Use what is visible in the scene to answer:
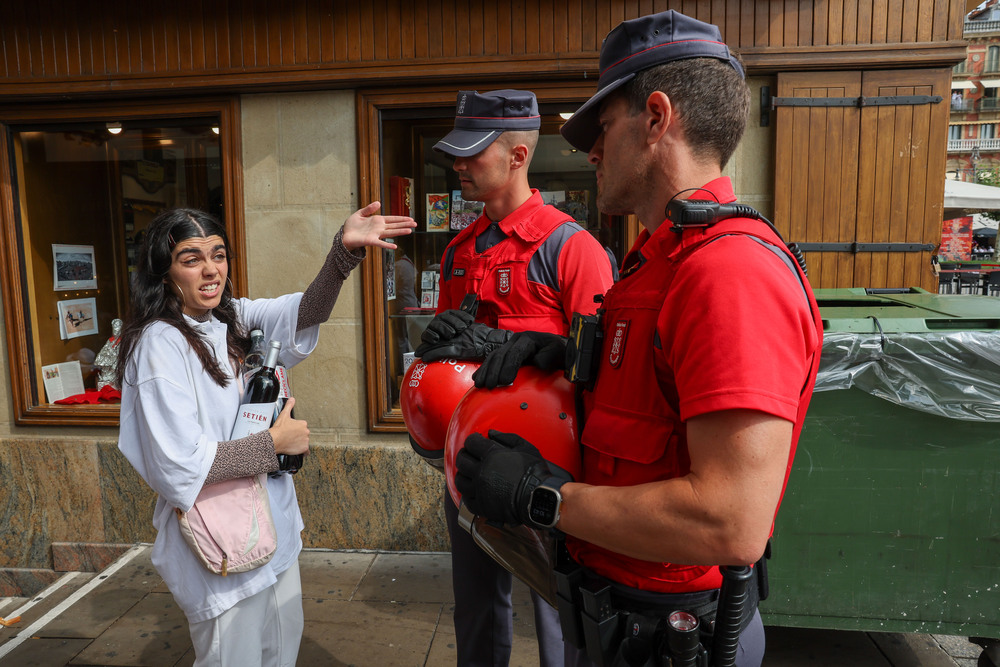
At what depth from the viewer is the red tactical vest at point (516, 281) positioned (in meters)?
2.41

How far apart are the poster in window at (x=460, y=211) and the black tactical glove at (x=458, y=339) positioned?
267 cm

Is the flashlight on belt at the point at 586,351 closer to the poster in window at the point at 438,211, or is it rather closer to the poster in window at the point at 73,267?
the poster in window at the point at 438,211

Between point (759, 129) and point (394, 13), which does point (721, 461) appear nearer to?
point (759, 129)

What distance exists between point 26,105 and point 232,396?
381cm

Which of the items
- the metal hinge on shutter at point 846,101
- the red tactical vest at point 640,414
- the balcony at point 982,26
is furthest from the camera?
the balcony at point 982,26

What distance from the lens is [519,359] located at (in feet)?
5.00

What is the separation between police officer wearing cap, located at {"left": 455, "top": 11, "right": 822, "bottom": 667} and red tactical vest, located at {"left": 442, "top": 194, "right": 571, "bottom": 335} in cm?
90

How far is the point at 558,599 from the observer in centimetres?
140

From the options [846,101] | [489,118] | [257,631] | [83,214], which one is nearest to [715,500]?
[257,631]

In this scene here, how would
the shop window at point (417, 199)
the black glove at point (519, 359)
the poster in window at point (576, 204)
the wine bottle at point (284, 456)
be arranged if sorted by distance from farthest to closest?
1. the poster in window at point (576, 204)
2. the shop window at point (417, 199)
3. the wine bottle at point (284, 456)
4. the black glove at point (519, 359)

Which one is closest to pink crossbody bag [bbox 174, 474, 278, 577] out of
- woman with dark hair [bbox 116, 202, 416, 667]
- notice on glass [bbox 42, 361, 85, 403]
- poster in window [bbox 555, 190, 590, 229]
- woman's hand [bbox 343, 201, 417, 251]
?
woman with dark hair [bbox 116, 202, 416, 667]

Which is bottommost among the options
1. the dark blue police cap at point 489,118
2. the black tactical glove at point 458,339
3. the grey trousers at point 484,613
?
the grey trousers at point 484,613

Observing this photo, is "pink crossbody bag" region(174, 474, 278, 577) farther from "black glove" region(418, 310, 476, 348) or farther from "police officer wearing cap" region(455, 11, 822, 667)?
"police officer wearing cap" region(455, 11, 822, 667)

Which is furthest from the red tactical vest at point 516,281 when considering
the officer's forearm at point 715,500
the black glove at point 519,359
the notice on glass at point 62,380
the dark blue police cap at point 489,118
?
the notice on glass at point 62,380
